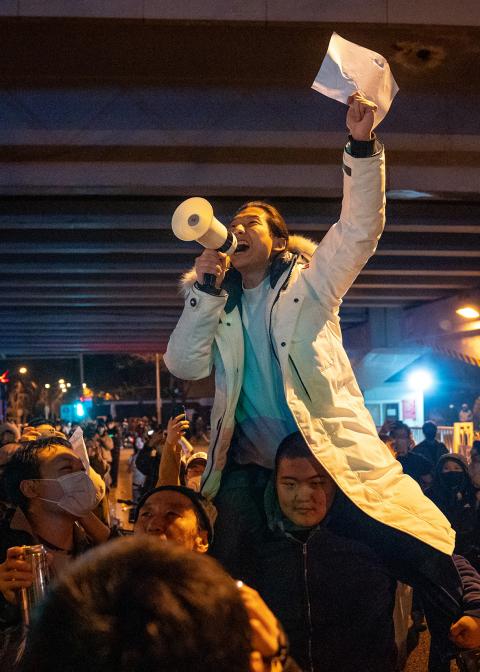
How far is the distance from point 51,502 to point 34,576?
169 centimetres

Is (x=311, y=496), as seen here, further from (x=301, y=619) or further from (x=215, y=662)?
(x=215, y=662)

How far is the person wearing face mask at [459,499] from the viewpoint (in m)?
8.27

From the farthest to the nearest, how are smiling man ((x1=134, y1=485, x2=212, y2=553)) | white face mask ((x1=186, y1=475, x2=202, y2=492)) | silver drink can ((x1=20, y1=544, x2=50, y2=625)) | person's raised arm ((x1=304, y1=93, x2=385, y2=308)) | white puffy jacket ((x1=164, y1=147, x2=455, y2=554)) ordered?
white face mask ((x1=186, y1=475, x2=202, y2=492))
smiling man ((x1=134, y1=485, x2=212, y2=553))
white puffy jacket ((x1=164, y1=147, x2=455, y2=554))
person's raised arm ((x1=304, y1=93, x2=385, y2=308))
silver drink can ((x1=20, y1=544, x2=50, y2=625))

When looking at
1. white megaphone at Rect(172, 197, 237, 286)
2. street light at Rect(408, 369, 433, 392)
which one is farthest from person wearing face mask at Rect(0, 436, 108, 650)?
street light at Rect(408, 369, 433, 392)

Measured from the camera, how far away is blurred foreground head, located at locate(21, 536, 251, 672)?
3.82 feet

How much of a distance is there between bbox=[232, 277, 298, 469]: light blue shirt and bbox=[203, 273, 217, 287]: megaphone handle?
1.02 feet

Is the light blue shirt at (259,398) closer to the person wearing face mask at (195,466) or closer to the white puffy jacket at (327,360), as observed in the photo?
the white puffy jacket at (327,360)

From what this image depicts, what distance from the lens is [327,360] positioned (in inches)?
138

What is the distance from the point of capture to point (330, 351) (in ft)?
11.6

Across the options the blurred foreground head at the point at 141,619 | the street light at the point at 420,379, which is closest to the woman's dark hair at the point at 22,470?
the blurred foreground head at the point at 141,619

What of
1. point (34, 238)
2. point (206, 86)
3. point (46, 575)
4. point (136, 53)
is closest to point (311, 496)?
point (46, 575)

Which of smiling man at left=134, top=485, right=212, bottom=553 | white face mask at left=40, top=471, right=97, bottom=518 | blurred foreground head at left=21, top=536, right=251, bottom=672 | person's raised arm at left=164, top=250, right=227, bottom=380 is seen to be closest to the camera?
blurred foreground head at left=21, top=536, right=251, bottom=672

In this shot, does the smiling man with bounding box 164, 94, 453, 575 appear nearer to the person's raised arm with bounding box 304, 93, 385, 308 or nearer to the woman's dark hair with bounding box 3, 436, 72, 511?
the person's raised arm with bounding box 304, 93, 385, 308

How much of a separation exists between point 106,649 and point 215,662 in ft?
0.53
